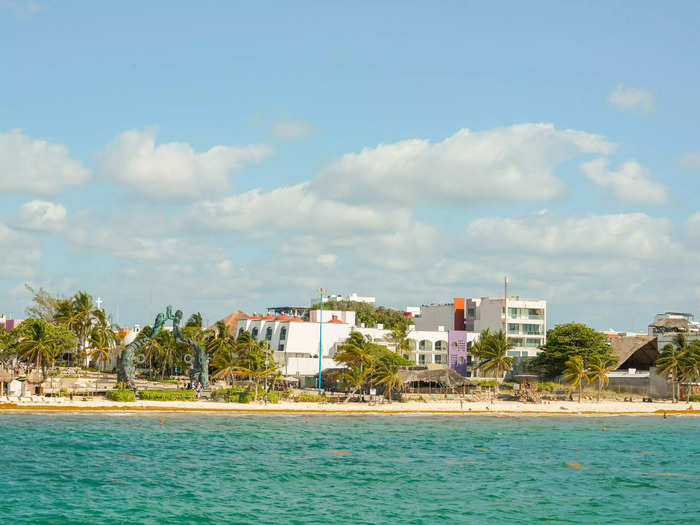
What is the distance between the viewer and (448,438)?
69312 millimetres

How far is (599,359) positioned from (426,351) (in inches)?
1360

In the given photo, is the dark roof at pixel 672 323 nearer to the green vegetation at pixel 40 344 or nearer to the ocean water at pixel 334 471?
the ocean water at pixel 334 471

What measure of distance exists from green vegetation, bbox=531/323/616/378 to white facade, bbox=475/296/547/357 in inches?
696

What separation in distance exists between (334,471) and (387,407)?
4022 centimetres

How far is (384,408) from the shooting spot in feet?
298

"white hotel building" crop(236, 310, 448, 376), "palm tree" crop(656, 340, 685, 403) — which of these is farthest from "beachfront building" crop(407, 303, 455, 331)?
"palm tree" crop(656, 340, 685, 403)

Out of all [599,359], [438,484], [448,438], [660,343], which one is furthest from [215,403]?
[660,343]

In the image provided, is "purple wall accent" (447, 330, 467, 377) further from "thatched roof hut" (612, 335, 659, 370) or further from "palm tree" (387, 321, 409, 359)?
"thatched roof hut" (612, 335, 659, 370)

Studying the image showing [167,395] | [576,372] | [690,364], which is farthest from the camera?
[576,372]

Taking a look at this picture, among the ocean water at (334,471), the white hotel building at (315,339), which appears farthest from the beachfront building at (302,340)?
the ocean water at (334,471)

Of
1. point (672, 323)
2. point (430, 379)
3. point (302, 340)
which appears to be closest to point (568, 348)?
point (430, 379)

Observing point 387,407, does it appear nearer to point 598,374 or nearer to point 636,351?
point 598,374

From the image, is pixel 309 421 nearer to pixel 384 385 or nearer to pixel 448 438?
pixel 448 438

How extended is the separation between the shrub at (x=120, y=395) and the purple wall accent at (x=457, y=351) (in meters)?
63.9
